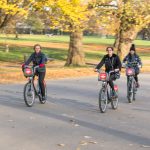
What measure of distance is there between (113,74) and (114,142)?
4.55m

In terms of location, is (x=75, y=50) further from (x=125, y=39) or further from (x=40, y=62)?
(x=40, y=62)

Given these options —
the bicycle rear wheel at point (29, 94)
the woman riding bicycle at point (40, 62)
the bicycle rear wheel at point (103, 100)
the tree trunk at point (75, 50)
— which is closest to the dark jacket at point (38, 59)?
the woman riding bicycle at point (40, 62)

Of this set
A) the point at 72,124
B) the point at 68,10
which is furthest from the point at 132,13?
the point at 72,124

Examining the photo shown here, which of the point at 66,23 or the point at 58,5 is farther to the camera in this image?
the point at 66,23

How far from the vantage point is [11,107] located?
1325cm

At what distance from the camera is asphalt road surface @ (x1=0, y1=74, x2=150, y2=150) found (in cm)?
862

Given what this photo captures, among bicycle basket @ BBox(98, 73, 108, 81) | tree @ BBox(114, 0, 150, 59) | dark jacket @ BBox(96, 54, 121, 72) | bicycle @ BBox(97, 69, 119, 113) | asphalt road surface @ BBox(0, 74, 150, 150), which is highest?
tree @ BBox(114, 0, 150, 59)

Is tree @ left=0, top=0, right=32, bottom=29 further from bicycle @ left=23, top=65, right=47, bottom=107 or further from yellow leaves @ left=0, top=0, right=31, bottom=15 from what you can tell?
bicycle @ left=23, top=65, right=47, bottom=107

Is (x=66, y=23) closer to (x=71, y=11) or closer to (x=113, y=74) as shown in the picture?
(x=71, y=11)

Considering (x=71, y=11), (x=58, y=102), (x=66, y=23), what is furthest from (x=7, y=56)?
(x=58, y=102)

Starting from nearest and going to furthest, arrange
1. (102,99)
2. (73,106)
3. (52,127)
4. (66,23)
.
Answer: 1. (52,127)
2. (102,99)
3. (73,106)
4. (66,23)

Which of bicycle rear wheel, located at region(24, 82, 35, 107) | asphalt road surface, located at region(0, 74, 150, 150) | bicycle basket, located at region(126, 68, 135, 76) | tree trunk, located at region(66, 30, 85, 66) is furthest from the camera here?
tree trunk, located at region(66, 30, 85, 66)

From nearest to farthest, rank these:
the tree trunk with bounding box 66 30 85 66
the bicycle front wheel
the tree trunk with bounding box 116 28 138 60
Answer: the bicycle front wheel < the tree trunk with bounding box 116 28 138 60 < the tree trunk with bounding box 66 30 85 66

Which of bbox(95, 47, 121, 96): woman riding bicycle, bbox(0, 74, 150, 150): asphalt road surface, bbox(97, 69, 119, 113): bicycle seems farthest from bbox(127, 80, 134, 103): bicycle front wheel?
bbox(95, 47, 121, 96): woman riding bicycle
